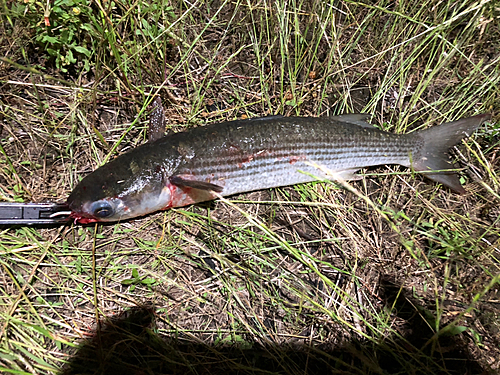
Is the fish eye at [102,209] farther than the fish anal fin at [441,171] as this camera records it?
No

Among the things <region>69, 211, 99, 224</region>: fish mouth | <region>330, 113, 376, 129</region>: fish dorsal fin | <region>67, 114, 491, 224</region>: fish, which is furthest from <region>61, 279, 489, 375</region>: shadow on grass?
<region>330, 113, 376, 129</region>: fish dorsal fin

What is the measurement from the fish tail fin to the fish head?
3118 millimetres

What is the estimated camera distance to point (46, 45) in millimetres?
3395

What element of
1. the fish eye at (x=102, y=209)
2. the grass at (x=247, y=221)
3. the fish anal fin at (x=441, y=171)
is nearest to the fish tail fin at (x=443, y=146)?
the fish anal fin at (x=441, y=171)

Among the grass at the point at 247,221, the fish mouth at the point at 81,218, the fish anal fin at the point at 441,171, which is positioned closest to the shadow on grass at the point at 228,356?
the grass at the point at 247,221

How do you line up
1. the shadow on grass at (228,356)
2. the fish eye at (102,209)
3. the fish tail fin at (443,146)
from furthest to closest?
the fish tail fin at (443,146), the fish eye at (102,209), the shadow on grass at (228,356)

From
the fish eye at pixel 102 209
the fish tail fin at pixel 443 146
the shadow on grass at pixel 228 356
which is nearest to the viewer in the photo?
the shadow on grass at pixel 228 356

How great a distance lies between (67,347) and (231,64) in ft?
12.1

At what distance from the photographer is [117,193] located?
2.96 m

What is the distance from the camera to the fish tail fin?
3.68 m

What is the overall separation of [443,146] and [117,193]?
3.80 metres

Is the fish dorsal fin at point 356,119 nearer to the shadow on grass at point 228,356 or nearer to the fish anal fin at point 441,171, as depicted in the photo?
the fish anal fin at point 441,171

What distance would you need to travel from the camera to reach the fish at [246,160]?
300 centimetres

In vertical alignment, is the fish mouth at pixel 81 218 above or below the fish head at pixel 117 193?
below
